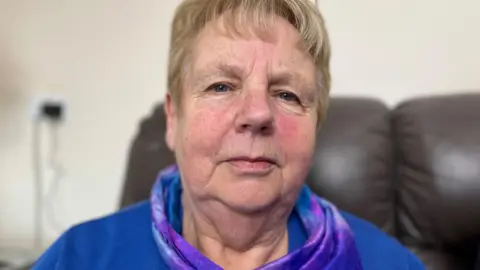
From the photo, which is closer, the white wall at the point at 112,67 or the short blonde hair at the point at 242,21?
the short blonde hair at the point at 242,21

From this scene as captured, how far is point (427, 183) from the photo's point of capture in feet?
5.16

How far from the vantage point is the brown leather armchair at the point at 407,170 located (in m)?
1.54

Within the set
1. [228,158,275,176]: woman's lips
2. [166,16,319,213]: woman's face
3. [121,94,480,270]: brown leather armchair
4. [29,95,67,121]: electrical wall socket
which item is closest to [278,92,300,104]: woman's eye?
[166,16,319,213]: woman's face

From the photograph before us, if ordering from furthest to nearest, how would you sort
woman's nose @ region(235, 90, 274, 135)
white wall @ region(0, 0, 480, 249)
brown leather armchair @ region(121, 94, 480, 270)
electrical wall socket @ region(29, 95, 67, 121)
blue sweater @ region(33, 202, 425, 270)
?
electrical wall socket @ region(29, 95, 67, 121), white wall @ region(0, 0, 480, 249), brown leather armchair @ region(121, 94, 480, 270), blue sweater @ region(33, 202, 425, 270), woman's nose @ region(235, 90, 274, 135)

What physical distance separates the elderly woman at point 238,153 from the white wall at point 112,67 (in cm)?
63

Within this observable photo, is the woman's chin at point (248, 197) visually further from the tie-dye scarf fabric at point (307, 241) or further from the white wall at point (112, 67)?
the white wall at point (112, 67)

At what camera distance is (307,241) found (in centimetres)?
123

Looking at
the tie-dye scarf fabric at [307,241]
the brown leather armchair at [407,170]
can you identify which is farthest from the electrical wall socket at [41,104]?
the tie-dye scarf fabric at [307,241]

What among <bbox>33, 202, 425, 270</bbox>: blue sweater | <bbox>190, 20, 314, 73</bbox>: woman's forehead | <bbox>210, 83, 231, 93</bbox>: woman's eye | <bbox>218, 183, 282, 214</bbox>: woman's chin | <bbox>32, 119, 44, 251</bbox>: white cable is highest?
<bbox>190, 20, 314, 73</bbox>: woman's forehead

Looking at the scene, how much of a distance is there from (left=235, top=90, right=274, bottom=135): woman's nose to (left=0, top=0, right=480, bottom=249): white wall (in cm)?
80

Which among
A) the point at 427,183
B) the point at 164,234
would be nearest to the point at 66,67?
the point at 164,234

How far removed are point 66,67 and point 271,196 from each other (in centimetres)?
113

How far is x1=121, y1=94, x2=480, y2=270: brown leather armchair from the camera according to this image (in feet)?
5.06

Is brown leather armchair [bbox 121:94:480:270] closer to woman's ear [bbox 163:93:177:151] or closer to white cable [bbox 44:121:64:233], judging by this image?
woman's ear [bbox 163:93:177:151]
